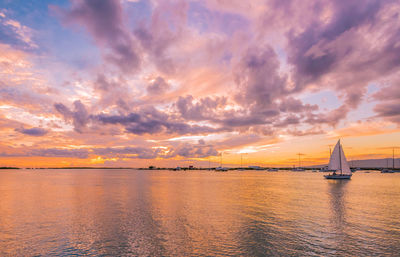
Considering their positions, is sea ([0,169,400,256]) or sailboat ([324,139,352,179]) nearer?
sea ([0,169,400,256])

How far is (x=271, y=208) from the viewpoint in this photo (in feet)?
163

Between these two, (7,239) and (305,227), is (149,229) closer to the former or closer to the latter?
(7,239)

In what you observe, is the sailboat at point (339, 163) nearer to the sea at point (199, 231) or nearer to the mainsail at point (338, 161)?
the mainsail at point (338, 161)

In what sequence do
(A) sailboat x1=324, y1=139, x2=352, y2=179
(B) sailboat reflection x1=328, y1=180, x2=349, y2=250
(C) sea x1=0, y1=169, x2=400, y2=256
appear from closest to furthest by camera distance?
(C) sea x1=0, y1=169, x2=400, y2=256
(B) sailboat reflection x1=328, y1=180, x2=349, y2=250
(A) sailboat x1=324, y1=139, x2=352, y2=179

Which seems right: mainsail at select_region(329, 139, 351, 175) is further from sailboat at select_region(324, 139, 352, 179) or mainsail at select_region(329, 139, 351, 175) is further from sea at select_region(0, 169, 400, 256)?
sea at select_region(0, 169, 400, 256)

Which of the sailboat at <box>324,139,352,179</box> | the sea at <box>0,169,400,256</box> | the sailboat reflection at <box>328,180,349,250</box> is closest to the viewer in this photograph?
the sea at <box>0,169,400,256</box>

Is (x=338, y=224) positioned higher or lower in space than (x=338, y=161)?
lower

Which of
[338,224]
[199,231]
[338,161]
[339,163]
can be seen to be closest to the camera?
[199,231]

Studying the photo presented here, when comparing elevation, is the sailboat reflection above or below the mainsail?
below

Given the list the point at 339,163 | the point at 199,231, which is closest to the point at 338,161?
the point at 339,163

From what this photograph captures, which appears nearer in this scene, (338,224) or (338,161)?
(338,224)

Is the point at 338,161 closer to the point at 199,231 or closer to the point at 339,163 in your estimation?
the point at 339,163

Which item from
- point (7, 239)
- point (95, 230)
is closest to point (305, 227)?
point (95, 230)

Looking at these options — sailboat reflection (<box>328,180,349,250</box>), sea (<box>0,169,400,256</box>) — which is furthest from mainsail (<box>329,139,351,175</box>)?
sailboat reflection (<box>328,180,349,250</box>)
